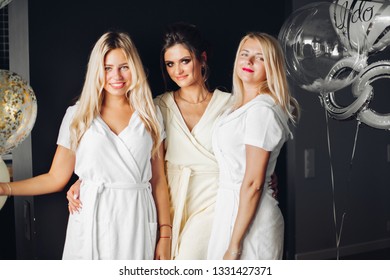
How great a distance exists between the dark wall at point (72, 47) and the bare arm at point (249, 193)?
1.15ft

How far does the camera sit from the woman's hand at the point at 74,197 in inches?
72.7

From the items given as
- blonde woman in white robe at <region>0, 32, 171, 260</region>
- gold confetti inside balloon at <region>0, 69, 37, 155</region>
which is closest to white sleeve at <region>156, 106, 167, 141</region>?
blonde woman in white robe at <region>0, 32, 171, 260</region>

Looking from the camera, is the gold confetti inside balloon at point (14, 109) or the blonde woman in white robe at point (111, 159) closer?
the gold confetti inside balloon at point (14, 109)

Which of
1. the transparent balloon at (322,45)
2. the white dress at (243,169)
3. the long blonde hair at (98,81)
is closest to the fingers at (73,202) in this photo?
the long blonde hair at (98,81)

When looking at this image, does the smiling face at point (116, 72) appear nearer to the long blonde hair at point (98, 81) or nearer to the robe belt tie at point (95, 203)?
the long blonde hair at point (98, 81)

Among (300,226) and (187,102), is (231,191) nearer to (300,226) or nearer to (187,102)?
(187,102)

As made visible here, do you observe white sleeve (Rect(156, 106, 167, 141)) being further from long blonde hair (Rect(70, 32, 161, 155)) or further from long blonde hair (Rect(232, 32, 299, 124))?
long blonde hair (Rect(232, 32, 299, 124))

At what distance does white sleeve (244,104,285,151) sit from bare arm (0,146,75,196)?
0.58 m

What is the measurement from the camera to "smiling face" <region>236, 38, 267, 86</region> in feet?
6.10

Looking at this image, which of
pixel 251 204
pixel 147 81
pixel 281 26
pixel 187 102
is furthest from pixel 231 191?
pixel 281 26

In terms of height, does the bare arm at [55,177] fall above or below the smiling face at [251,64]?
below

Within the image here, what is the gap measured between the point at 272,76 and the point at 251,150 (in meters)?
0.25

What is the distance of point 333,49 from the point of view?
1874 mm

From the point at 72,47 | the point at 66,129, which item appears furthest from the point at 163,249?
the point at 72,47
